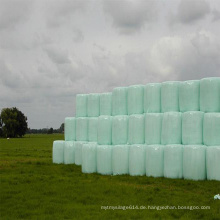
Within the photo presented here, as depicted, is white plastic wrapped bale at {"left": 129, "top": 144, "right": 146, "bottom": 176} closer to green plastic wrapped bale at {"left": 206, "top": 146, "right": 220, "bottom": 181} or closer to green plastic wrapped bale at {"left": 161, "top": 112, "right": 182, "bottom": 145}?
green plastic wrapped bale at {"left": 161, "top": 112, "right": 182, "bottom": 145}

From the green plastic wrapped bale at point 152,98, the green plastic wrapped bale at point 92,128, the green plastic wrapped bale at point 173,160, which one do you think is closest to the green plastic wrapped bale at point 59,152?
the green plastic wrapped bale at point 92,128

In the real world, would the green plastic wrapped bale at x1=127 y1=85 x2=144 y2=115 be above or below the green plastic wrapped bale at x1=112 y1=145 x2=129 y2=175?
above

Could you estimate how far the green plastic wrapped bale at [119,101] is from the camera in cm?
1290

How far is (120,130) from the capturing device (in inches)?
492

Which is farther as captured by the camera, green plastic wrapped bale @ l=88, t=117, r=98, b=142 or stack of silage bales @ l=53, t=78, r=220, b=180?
green plastic wrapped bale @ l=88, t=117, r=98, b=142

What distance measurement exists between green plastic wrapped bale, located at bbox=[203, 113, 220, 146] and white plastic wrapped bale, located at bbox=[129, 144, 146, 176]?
6.29 feet

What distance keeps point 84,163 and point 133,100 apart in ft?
8.89

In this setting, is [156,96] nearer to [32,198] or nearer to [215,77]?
[215,77]

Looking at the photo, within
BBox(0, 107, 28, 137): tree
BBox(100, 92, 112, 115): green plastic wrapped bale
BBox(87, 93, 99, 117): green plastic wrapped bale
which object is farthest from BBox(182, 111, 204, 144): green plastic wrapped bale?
BBox(0, 107, 28, 137): tree

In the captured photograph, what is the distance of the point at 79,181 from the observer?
35.4 ft

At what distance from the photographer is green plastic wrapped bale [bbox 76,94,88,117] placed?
15.4m

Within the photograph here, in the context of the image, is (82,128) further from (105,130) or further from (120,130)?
(120,130)

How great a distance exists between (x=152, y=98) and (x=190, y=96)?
123 cm

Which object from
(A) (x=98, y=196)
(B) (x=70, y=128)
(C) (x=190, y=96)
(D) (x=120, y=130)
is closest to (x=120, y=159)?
(D) (x=120, y=130)
